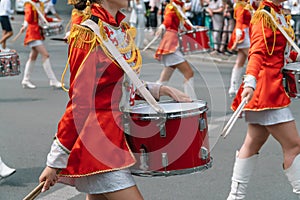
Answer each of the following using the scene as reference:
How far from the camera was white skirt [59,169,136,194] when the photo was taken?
3.12 m

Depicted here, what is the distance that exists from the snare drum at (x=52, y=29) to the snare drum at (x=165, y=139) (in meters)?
7.59

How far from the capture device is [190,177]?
600 cm

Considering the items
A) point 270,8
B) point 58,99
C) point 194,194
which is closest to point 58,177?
point 270,8

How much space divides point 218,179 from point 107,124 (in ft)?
9.58

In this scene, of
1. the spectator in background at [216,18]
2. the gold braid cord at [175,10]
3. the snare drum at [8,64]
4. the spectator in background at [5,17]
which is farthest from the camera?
the spectator in background at [5,17]

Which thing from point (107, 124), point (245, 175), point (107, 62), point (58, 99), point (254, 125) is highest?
point (107, 62)

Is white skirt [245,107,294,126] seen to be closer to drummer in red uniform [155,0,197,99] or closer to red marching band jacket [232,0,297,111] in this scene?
red marching band jacket [232,0,297,111]

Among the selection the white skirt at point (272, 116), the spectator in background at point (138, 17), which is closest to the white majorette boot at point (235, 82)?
the white skirt at point (272, 116)

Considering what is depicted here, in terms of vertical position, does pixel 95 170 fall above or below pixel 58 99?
above

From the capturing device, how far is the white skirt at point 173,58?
9.03 metres

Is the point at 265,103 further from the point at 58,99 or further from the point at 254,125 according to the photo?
→ the point at 58,99

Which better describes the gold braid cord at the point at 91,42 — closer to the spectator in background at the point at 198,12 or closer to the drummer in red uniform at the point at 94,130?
the drummer in red uniform at the point at 94,130

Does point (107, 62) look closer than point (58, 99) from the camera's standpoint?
Yes

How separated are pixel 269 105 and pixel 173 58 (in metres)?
4.55
